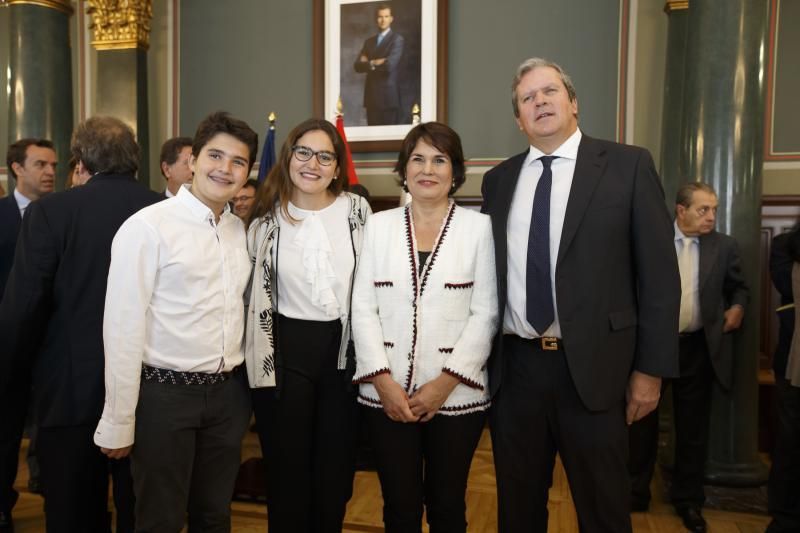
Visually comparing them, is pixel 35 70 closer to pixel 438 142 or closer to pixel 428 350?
pixel 438 142

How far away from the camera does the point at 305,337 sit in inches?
78.9

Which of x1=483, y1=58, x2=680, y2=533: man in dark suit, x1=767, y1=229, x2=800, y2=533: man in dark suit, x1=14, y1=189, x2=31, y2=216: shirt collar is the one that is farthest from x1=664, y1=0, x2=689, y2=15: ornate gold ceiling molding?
x1=14, y1=189, x2=31, y2=216: shirt collar

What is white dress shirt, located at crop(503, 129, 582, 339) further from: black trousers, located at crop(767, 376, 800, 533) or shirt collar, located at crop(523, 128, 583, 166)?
black trousers, located at crop(767, 376, 800, 533)

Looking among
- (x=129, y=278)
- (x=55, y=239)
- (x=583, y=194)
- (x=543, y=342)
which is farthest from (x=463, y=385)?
(x=55, y=239)

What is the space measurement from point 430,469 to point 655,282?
2.72 ft

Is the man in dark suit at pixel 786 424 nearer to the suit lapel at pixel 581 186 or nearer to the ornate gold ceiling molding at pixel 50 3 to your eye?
the suit lapel at pixel 581 186

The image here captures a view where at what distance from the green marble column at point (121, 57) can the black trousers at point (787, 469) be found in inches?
176

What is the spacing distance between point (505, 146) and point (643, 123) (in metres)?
0.96

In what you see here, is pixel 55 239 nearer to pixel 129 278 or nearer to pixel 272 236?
pixel 129 278

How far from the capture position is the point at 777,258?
2.64 m

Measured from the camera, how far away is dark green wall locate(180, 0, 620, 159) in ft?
15.0

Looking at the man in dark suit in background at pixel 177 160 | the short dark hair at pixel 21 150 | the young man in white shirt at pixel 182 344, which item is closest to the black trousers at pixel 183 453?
the young man in white shirt at pixel 182 344

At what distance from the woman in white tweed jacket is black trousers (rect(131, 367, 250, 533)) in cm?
41

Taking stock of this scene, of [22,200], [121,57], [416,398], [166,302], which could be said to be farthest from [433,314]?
[121,57]
